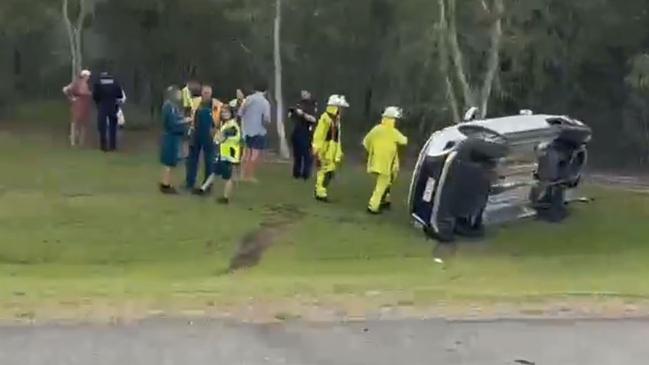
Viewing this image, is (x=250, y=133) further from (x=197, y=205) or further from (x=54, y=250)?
(x=54, y=250)

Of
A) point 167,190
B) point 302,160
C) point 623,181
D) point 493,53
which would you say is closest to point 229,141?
point 167,190

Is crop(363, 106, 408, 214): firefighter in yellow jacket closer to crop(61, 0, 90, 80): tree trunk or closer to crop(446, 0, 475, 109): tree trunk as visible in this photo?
crop(446, 0, 475, 109): tree trunk

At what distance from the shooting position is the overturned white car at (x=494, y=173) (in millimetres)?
17016

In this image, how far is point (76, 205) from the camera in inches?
709

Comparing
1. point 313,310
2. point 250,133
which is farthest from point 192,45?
point 313,310

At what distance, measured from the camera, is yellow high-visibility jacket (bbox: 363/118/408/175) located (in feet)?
59.3

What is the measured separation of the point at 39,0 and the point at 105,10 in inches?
164

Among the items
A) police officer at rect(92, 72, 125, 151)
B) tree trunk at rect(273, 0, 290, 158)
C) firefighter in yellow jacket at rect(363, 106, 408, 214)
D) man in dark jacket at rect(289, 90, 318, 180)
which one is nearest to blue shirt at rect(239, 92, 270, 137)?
man in dark jacket at rect(289, 90, 318, 180)

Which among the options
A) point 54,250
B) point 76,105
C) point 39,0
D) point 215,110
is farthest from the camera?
point 39,0

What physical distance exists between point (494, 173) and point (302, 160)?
4.86m

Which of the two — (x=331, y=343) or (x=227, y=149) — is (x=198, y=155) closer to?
(x=227, y=149)

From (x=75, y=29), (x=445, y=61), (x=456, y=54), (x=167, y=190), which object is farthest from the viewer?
(x=75, y=29)

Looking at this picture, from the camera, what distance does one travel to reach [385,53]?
1299 inches

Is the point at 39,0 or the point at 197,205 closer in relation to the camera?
the point at 197,205
